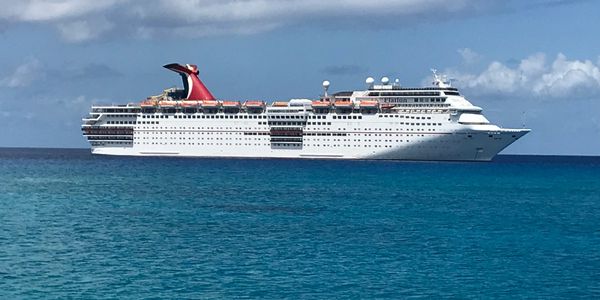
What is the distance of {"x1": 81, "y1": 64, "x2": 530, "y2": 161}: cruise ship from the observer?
99.6m

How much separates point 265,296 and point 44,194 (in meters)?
36.9

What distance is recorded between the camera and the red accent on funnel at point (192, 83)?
12267 centimetres

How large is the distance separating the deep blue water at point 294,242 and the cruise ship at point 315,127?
33771mm

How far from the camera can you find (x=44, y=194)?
192 ft

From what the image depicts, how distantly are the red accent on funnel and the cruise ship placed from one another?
1.18 m

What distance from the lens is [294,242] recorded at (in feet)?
115

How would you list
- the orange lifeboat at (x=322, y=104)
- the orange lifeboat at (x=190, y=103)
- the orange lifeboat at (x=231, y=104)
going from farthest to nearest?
the orange lifeboat at (x=190, y=103) → the orange lifeboat at (x=231, y=104) → the orange lifeboat at (x=322, y=104)

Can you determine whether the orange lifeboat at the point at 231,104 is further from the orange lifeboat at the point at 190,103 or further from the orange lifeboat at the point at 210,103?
the orange lifeboat at the point at 190,103

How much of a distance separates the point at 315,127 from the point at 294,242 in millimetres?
71217

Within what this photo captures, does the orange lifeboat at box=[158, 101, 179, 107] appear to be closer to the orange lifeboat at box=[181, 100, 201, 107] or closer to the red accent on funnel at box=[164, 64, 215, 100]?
the orange lifeboat at box=[181, 100, 201, 107]

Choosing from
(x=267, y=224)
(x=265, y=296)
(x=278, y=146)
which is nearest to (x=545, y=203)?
(x=267, y=224)

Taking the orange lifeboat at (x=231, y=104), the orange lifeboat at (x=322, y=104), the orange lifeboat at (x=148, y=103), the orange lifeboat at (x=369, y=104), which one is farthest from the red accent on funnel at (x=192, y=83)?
the orange lifeboat at (x=369, y=104)

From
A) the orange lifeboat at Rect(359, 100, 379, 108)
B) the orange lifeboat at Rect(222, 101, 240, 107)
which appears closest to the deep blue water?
the orange lifeboat at Rect(359, 100, 379, 108)

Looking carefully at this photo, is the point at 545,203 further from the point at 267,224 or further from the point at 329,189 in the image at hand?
the point at 267,224
